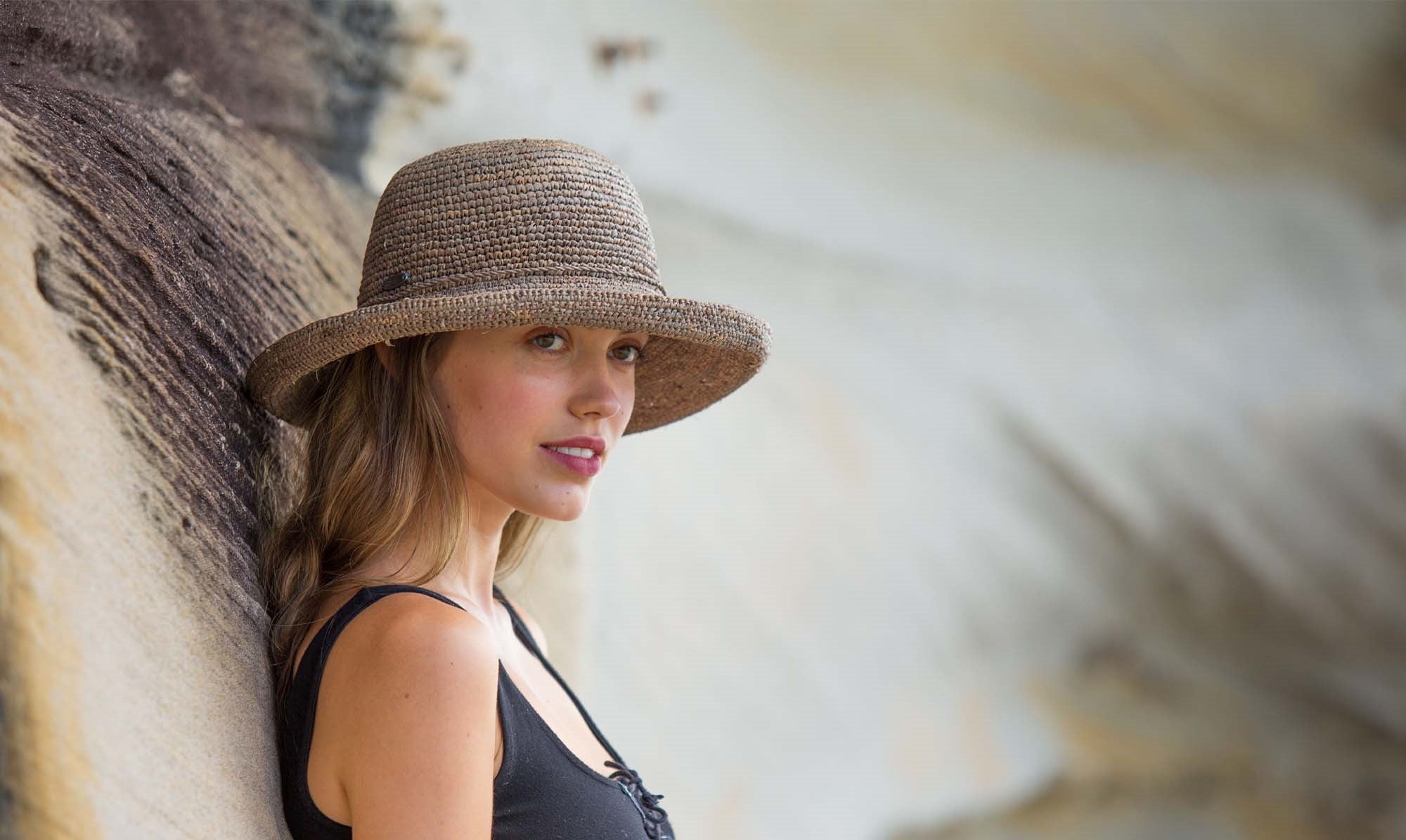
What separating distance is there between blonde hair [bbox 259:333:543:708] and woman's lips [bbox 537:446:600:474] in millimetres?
63

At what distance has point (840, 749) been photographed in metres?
2.17

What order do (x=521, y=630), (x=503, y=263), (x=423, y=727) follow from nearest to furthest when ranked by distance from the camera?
(x=423, y=727), (x=503, y=263), (x=521, y=630)

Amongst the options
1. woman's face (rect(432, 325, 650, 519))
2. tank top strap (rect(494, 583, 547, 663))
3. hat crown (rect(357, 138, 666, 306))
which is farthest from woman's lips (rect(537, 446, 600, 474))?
tank top strap (rect(494, 583, 547, 663))

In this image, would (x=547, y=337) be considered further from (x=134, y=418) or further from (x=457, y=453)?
(x=134, y=418)

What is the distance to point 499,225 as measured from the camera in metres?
0.91

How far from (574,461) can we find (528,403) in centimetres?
5

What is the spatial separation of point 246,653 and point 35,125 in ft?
1.16

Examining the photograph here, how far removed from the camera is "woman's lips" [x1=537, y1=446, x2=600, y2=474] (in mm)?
942

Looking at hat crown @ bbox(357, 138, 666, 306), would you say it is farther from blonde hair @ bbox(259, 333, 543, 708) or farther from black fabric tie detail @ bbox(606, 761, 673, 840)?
black fabric tie detail @ bbox(606, 761, 673, 840)

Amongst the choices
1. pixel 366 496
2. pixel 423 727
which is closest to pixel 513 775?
pixel 423 727

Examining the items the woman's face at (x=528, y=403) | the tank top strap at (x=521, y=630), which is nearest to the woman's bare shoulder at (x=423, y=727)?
the woman's face at (x=528, y=403)

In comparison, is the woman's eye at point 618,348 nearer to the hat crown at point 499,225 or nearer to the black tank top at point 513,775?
the hat crown at point 499,225

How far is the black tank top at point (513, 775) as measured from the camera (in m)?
0.86

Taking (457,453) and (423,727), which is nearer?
(423,727)
